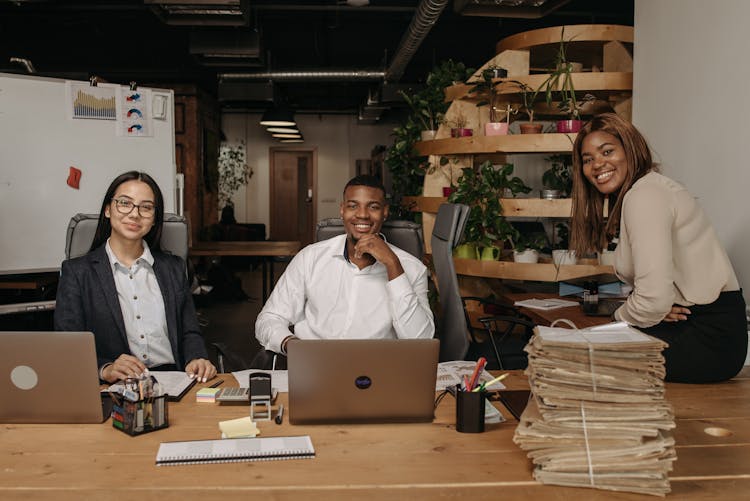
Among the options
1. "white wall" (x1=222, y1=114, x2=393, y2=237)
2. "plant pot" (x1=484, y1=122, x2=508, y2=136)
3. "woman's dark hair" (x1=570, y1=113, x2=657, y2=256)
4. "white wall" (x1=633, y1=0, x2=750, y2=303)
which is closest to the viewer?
"woman's dark hair" (x1=570, y1=113, x2=657, y2=256)

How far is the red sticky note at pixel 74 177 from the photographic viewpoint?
431 cm

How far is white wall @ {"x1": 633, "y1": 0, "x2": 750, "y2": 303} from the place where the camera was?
312cm

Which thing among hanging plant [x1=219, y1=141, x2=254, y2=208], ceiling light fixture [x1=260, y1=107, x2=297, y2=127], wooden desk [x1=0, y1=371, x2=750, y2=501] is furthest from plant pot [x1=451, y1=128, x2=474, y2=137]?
hanging plant [x1=219, y1=141, x2=254, y2=208]

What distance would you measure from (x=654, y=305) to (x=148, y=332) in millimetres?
1749

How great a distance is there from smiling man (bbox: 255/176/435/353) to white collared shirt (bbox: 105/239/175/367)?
357 mm

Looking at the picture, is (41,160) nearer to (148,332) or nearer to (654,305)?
(148,332)

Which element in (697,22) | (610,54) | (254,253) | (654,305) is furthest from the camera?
(254,253)

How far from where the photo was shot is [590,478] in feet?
4.20

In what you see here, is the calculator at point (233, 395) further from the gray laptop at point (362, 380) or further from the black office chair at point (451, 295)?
the black office chair at point (451, 295)

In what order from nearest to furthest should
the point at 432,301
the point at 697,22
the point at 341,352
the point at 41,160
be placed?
the point at 341,352
the point at 697,22
the point at 41,160
the point at 432,301

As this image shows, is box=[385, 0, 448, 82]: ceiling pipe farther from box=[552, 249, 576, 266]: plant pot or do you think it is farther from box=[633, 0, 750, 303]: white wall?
box=[552, 249, 576, 266]: plant pot

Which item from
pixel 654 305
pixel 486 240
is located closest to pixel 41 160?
pixel 486 240

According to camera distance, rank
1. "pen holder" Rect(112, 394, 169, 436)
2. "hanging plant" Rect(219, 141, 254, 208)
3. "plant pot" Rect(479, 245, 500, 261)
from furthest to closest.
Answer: "hanging plant" Rect(219, 141, 254, 208) → "plant pot" Rect(479, 245, 500, 261) → "pen holder" Rect(112, 394, 169, 436)

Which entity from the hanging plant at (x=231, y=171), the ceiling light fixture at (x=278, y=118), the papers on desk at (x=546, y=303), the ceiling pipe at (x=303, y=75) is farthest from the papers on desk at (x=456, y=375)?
the hanging plant at (x=231, y=171)
